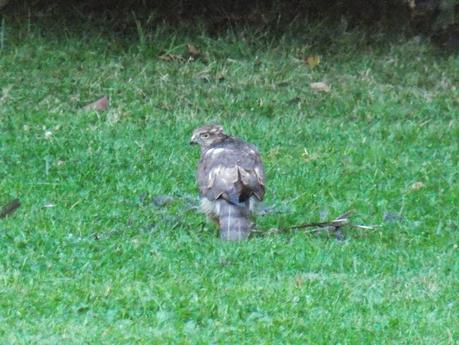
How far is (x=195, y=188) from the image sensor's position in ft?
34.9

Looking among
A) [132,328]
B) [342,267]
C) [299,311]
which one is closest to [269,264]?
[342,267]

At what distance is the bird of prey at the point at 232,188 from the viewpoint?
29.6 ft

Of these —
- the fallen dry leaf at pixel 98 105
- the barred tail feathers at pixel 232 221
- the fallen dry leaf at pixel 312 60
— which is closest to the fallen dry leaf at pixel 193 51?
the fallen dry leaf at pixel 312 60

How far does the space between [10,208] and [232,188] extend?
1786mm

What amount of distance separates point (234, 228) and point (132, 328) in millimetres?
2082

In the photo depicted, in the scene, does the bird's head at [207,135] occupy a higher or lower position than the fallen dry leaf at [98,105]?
higher

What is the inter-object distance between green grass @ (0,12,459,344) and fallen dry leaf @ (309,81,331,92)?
88mm

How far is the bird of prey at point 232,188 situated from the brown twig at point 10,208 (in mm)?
1414

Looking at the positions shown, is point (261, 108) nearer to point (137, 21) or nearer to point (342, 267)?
point (137, 21)

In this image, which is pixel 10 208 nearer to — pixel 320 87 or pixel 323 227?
pixel 323 227

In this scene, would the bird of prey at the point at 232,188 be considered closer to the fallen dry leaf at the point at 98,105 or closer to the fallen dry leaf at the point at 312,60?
the fallen dry leaf at the point at 98,105

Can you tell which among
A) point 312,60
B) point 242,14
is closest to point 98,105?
point 312,60

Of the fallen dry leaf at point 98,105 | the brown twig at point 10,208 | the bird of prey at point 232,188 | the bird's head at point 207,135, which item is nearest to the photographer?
the bird of prey at point 232,188

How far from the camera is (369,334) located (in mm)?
7125
